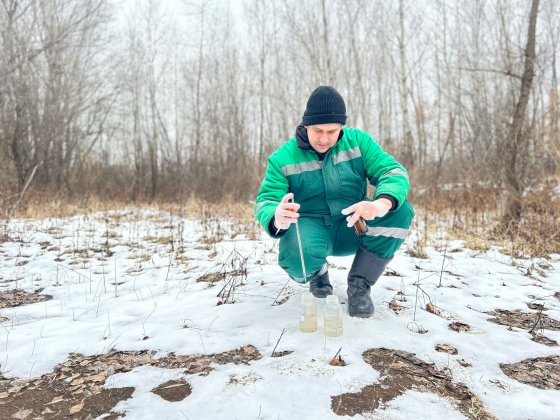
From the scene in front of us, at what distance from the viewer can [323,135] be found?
7.54ft

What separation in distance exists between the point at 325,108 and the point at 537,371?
1.71m

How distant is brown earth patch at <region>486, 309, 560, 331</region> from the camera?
91.4 inches

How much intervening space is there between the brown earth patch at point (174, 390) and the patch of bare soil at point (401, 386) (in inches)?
24.7

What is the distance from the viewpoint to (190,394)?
163 cm

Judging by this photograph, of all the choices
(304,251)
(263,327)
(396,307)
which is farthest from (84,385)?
(396,307)

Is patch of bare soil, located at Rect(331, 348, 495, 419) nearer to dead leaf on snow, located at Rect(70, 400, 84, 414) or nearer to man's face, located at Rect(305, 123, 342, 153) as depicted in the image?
dead leaf on snow, located at Rect(70, 400, 84, 414)

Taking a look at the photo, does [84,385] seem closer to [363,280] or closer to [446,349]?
[363,280]

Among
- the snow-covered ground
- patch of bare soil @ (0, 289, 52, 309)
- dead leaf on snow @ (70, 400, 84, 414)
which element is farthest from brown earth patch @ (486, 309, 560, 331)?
patch of bare soil @ (0, 289, 52, 309)

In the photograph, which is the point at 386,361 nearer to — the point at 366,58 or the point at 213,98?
the point at 213,98

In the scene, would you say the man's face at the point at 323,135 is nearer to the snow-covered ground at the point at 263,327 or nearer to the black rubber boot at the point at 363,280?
the black rubber boot at the point at 363,280

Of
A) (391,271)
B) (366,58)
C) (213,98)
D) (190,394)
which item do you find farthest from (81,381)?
(366,58)

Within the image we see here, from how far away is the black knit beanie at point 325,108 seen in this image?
2.22 m

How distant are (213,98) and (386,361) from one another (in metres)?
16.3

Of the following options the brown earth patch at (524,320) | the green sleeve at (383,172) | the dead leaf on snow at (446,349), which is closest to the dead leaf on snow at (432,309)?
the brown earth patch at (524,320)
